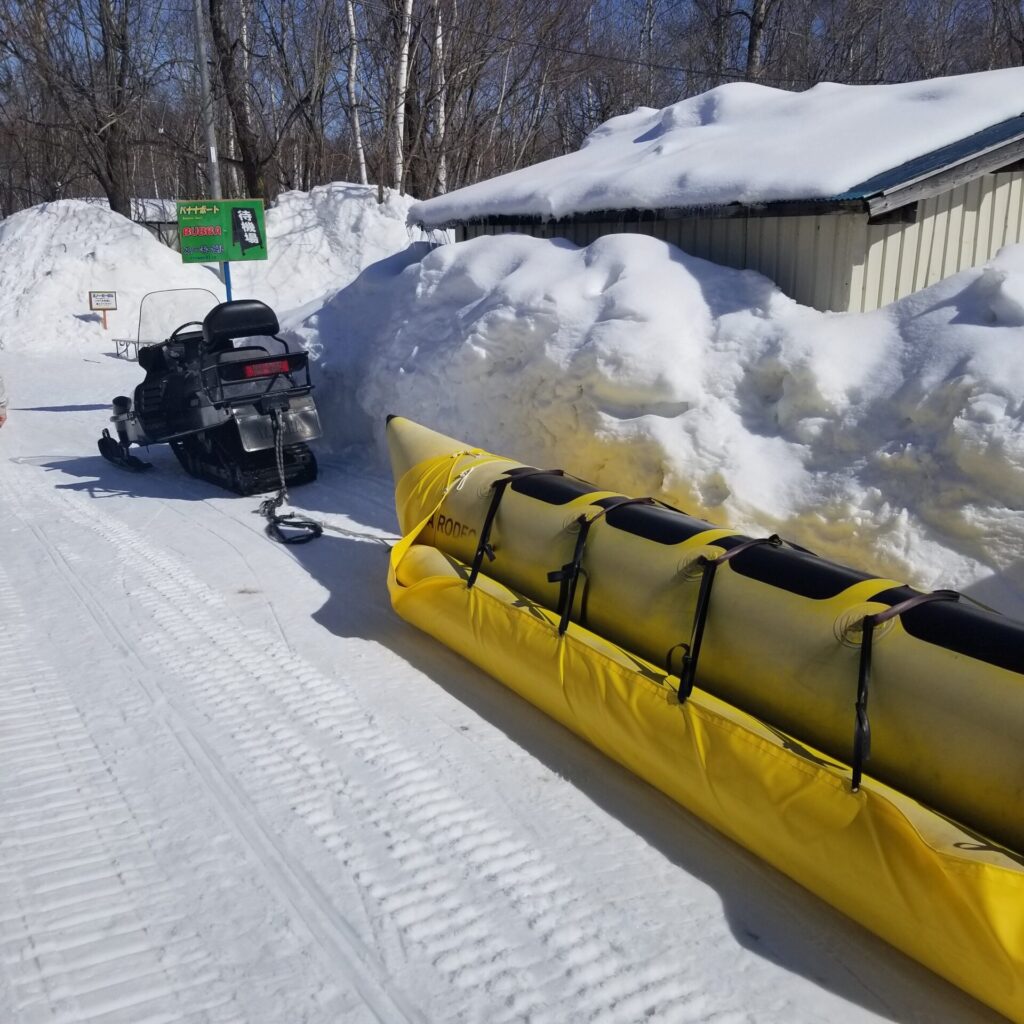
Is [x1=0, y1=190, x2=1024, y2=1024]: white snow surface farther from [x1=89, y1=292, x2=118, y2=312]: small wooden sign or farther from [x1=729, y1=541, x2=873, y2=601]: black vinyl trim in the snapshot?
[x1=89, y1=292, x2=118, y2=312]: small wooden sign

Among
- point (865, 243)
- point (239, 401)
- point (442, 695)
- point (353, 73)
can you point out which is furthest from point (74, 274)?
point (442, 695)

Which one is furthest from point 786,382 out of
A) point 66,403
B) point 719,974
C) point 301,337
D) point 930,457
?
point 66,403

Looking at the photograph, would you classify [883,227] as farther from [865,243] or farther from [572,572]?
[572,572]

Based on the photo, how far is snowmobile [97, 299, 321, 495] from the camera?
791 centimetres

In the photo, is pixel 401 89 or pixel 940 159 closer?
pixel 940 159

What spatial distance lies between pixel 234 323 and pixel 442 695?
481cm

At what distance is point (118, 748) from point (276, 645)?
1.17 meters

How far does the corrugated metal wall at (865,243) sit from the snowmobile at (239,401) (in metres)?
3.55

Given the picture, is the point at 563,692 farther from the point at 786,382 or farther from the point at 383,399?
the point at 383,399

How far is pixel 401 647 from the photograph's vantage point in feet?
16.7

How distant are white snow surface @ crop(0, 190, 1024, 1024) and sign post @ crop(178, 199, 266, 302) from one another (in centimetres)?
539

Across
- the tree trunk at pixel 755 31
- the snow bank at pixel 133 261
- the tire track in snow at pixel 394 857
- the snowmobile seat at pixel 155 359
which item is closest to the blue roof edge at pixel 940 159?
the tire track in snow at pixel 394 857

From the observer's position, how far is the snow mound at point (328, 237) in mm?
22906

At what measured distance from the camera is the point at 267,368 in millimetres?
→ 8109
